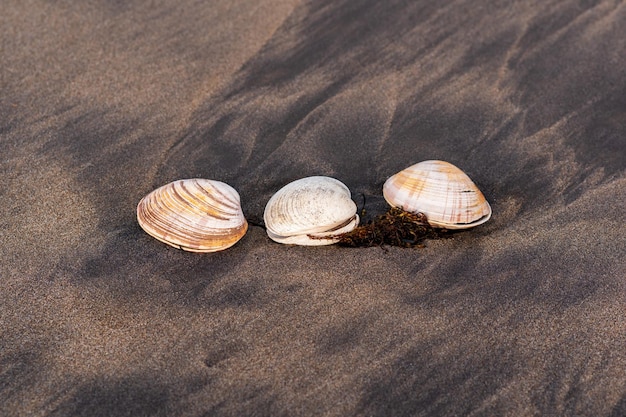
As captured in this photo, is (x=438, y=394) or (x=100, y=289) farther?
(x=100, y=289)

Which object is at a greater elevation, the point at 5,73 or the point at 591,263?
the point at 5,73

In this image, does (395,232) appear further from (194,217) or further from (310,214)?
(194,217)

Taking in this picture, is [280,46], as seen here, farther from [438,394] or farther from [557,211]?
[438,394]

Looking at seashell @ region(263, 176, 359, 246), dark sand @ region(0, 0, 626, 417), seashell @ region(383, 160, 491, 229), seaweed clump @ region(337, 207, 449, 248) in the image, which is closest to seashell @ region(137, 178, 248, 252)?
dark sand @ region(0, 0, 626, 417)

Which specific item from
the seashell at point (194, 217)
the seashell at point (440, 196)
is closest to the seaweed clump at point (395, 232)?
the seashell at point (440, 196)

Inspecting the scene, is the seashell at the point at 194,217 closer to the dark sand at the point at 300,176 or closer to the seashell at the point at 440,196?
the dark sand at the point at 300,176

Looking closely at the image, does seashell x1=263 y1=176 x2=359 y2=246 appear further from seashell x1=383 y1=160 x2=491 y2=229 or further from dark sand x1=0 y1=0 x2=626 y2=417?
seashell x1=383 y1=160 x2=491 y2=229

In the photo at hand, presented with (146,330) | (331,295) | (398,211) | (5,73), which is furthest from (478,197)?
(5,73)

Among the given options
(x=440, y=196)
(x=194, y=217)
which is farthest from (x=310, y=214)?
(x=440, y=196)
